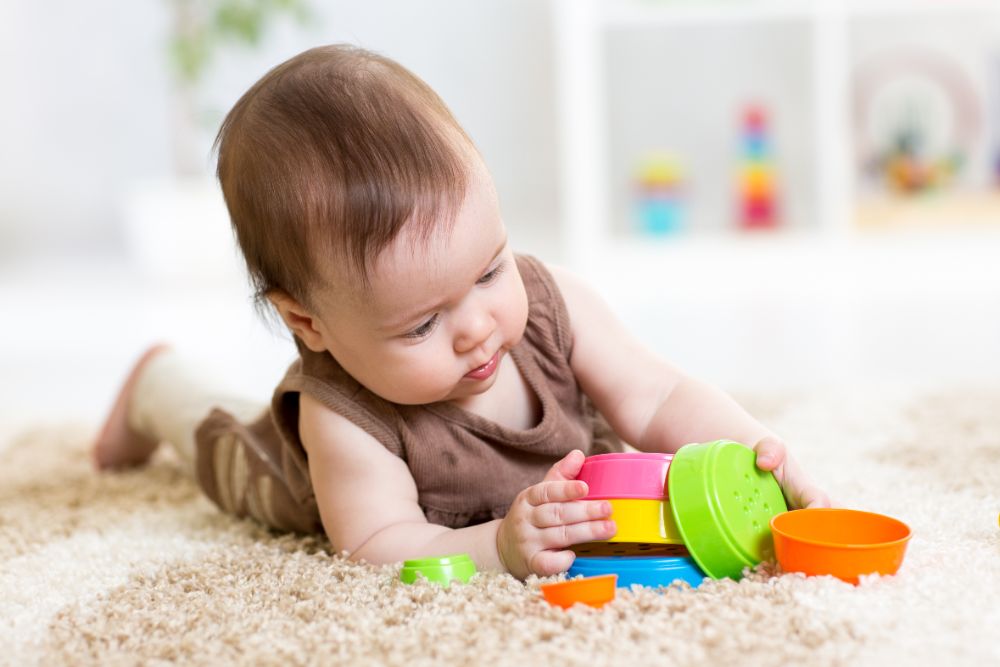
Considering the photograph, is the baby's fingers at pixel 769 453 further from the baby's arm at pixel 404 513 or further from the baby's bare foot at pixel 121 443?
the baby's bare foot at pixel 121 443

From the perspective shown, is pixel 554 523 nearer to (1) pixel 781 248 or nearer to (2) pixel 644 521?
(2) pixel 644 521

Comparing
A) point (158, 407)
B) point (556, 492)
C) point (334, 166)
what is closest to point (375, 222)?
point (334, 166)

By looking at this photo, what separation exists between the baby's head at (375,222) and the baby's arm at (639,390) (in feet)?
0.48

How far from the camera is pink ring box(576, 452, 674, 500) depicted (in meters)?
0.77

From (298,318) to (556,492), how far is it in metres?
0.26

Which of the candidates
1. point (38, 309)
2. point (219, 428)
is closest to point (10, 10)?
point (38, 309)

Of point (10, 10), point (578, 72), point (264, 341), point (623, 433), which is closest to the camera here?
point (623, 433)

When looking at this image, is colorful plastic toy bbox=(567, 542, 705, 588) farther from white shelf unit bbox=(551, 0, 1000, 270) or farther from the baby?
white shelf unit bbox=(551, 0, 1000, 270)

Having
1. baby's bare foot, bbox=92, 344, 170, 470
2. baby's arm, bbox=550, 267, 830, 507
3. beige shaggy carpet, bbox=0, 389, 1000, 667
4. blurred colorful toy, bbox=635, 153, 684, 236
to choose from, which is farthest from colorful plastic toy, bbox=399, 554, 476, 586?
blurred colorful toy, bbox=635, 153, 684, 236

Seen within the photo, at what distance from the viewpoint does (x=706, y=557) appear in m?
0.75

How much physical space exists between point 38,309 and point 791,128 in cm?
194

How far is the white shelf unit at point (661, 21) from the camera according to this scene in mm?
2525

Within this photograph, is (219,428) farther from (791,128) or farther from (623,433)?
(791,128)

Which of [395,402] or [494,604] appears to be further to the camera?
[395,402]
